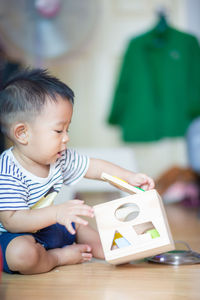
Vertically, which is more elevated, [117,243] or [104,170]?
[104,170]

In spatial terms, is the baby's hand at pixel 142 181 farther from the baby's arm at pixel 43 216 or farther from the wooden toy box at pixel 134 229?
the baby's arm at pixel 43 216

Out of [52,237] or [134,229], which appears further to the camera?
[52,237]

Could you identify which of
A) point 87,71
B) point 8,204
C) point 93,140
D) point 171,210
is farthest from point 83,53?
point 8,204

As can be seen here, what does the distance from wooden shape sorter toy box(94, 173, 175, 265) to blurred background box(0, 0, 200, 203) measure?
4.38 ft

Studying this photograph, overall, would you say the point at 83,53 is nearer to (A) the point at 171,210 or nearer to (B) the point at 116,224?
(A) the point at 171,210

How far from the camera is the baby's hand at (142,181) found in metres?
1.14

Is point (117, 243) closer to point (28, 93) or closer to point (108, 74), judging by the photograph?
point (28, 93)

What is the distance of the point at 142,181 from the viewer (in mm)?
1145

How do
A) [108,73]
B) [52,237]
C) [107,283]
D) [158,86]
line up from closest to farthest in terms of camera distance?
[107,283]
[52,237]
[158,86]
[108,73]

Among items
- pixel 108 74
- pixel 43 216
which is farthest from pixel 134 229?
pixel 108 74

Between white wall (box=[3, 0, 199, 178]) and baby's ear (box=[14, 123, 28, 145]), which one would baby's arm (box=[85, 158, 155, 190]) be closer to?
baby's ear (box=[14, 123, 28, 145])

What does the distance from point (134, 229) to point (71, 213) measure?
180 mm

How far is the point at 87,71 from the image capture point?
309 centimetres

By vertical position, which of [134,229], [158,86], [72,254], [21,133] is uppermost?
[158,86]
